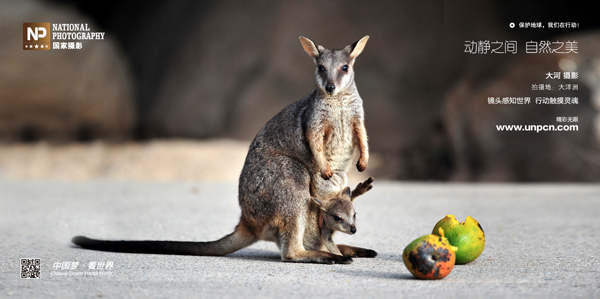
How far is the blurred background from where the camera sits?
13.9 meters

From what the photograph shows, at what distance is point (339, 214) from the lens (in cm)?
445

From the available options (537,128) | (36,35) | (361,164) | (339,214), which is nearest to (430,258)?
(339,214)

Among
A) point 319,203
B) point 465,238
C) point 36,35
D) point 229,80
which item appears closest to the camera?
point 465,238

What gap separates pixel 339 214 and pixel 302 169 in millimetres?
503

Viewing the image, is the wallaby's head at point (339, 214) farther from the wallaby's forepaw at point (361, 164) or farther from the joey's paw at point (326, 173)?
the wallaby's forepaw at point (361, 164)

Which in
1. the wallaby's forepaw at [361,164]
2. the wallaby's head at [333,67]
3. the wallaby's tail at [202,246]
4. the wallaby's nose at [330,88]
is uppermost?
the wallaby's head at [333,67]

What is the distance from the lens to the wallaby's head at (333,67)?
15.0ft

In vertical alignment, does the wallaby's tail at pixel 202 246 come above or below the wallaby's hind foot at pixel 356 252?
above

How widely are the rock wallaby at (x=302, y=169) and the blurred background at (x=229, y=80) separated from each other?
8264 millimetres

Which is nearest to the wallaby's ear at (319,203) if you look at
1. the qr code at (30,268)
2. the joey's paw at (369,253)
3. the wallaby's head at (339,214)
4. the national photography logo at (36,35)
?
the wallaby's head at (339,214)

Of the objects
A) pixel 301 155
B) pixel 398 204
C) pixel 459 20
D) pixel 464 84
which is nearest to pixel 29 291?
pixel 301 155

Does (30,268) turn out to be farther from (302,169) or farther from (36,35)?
(36,35)

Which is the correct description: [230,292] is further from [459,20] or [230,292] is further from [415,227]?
[459,20]

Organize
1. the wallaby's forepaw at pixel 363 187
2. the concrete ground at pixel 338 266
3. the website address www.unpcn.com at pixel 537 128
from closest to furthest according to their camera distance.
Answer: the concrete ground at pixel 338 266
the wallaby's forepaw at pixel 363 187
the website address www.unpcn.com at pixel 537 128
